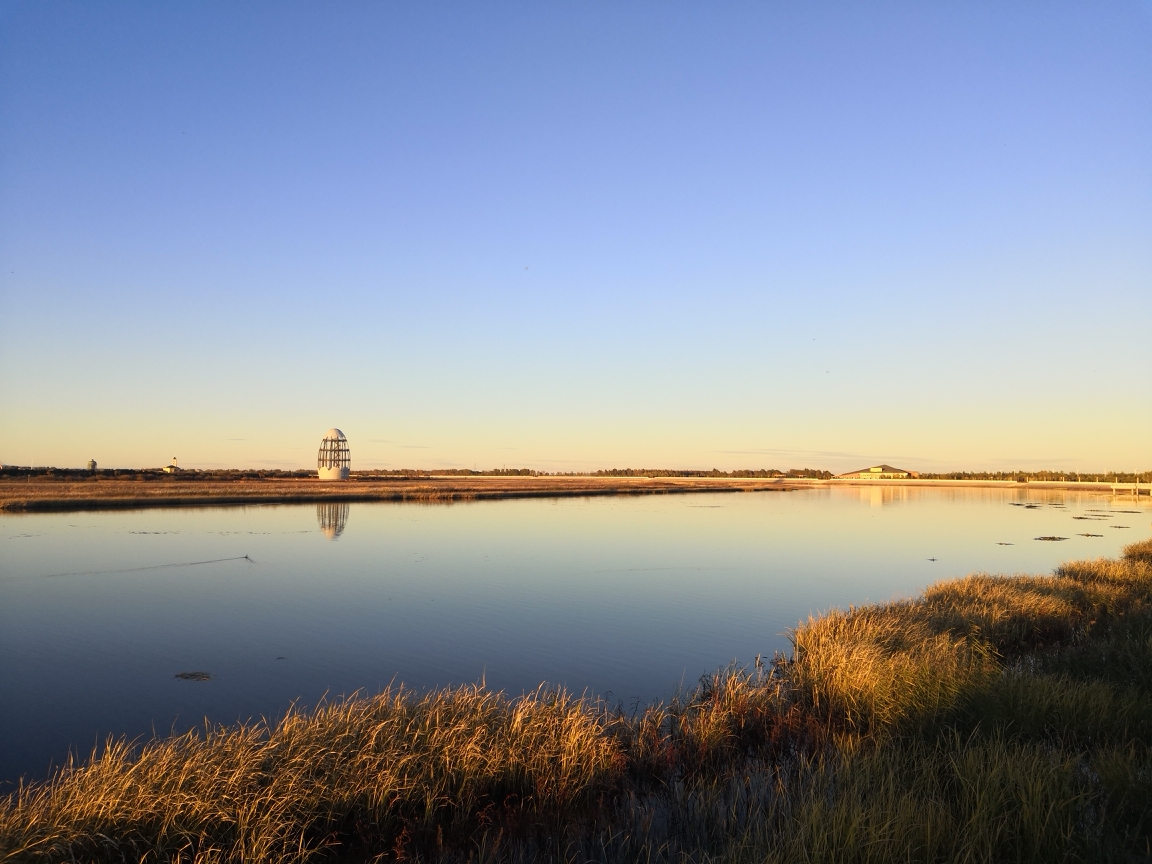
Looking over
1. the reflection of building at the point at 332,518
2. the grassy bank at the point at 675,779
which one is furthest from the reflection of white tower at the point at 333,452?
the grassy bank at the point at 675,779

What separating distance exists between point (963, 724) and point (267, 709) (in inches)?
330

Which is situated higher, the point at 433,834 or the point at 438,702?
the point at 438,702

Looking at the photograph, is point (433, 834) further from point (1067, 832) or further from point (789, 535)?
point (789, 535)

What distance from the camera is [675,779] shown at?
→ 7664mm

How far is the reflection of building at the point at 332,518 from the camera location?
32.9 m

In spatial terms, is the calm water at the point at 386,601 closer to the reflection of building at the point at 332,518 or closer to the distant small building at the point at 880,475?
the reflection of building at the point at 332,518

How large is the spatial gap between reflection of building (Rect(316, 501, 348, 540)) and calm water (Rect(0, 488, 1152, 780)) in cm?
38

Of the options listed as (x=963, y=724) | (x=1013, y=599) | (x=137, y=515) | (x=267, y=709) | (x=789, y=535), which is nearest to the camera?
(x=963, y=724)

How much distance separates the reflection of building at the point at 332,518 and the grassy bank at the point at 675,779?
81.0ft

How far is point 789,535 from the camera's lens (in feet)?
115

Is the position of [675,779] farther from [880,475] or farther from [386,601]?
[880,475]

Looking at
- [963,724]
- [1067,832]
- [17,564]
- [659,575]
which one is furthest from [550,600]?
[17,564]

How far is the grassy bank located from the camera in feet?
17.5

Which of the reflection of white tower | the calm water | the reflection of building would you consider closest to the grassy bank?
the calm water
